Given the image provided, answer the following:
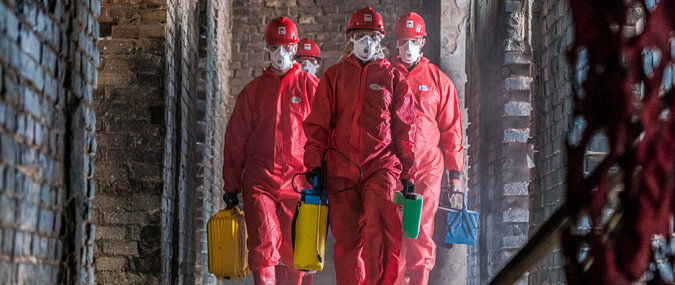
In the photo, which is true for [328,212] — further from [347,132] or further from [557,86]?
[557,86]

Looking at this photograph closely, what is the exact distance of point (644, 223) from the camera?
1803 mm

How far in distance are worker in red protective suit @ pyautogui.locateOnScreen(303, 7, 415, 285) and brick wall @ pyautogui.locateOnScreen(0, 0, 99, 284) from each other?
2.07m

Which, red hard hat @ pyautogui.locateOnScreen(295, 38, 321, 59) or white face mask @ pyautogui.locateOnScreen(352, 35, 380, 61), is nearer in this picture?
white face mask @ pyautogui.locateOnScreen(352, 35, 380, 61)

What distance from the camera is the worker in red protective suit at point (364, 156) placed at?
533 cm

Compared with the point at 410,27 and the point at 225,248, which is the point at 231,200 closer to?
the point at 225,248

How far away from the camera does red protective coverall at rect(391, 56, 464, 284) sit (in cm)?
648

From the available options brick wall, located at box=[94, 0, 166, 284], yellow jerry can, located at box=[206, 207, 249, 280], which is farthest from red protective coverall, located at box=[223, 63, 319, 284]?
brick wall, located at box=[94, 0, 166, 284]

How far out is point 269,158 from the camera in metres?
6.45

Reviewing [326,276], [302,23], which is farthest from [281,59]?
[326,276]

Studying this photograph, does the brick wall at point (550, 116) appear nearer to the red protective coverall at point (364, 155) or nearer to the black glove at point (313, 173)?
the red protective coverall at point (364, 155)

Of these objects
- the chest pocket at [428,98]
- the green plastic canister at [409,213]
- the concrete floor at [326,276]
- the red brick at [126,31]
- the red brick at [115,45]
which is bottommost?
the concrete floor at [326,276]

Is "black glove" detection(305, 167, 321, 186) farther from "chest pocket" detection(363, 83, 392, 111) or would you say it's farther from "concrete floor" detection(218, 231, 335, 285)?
"concrete floor" detection(218, 231, 335, 285)

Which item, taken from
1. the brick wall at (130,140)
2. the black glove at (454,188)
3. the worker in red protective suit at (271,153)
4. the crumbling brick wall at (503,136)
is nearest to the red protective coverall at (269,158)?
the worker in red protective suit at (271,153)

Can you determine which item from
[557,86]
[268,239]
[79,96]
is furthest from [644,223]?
[268,239]
